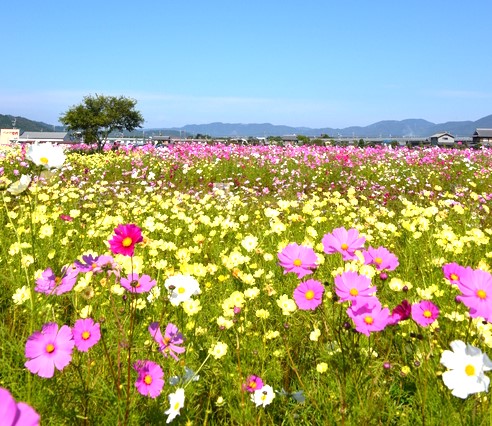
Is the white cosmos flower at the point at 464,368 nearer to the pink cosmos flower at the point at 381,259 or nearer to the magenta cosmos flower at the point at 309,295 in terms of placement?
the magenta cosmos flower at the point at 309,295

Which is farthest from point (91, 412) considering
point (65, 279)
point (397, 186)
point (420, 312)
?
point (397, 186)

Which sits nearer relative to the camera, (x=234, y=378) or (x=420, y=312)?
(x=420, y=312)

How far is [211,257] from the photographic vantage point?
3.26m

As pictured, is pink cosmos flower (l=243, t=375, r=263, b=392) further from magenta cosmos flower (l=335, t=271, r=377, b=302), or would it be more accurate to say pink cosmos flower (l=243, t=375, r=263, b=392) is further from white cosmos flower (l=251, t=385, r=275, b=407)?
magenta cosmos flower (l=335, t=271, r=377, b=302)

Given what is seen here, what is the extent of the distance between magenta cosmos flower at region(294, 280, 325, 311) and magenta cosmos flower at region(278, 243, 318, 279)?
5 centimetres

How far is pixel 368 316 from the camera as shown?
1086mm

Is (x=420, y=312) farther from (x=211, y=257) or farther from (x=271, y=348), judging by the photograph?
(x=211, y=257)

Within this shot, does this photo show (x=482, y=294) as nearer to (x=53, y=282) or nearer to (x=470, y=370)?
(x=470, y=370)

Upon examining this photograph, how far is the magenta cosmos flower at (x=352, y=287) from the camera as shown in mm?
1119

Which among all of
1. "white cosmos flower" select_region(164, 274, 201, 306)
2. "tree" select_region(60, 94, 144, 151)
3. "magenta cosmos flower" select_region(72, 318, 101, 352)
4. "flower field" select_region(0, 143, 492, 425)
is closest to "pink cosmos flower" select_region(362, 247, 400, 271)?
"flower field" select_region(0, 143, 492, 425)

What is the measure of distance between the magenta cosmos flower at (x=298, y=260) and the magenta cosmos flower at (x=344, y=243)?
6cm

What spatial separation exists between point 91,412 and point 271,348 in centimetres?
80

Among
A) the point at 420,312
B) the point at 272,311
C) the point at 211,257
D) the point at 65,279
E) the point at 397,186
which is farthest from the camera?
the point at 397,186

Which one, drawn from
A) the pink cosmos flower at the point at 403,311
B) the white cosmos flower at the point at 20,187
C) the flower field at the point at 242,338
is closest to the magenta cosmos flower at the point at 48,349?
the flower field at the point at 242,338
